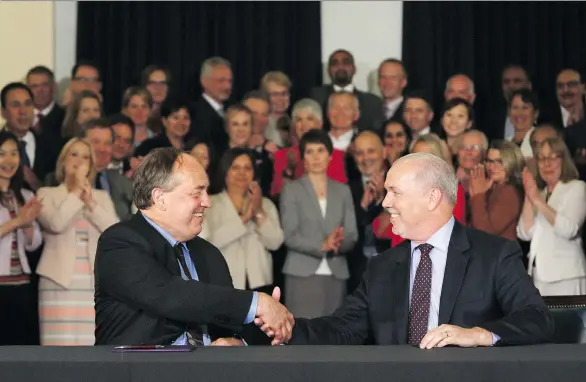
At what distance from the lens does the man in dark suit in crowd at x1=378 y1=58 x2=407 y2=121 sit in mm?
7277

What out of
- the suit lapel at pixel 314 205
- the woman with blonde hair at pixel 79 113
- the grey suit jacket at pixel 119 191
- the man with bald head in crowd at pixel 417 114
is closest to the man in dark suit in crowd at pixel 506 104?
the man with bald head in crowd at pixel 417 114

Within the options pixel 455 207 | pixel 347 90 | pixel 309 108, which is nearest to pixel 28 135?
pixel 309 108

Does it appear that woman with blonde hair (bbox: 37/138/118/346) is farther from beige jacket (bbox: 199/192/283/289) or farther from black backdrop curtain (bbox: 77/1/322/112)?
black backdrop curtain (bbox: 77/1/322/112)

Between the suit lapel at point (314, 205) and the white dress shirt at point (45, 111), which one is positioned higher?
the white dress shirt at point (45, 111)

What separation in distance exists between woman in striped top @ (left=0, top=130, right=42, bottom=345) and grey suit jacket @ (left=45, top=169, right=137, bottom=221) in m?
0.18

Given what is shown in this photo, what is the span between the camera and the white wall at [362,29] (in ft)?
27.4

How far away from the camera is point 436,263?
339 centimetres

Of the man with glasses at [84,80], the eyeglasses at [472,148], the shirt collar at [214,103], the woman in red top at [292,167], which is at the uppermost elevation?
the man with glasses at [84,80]

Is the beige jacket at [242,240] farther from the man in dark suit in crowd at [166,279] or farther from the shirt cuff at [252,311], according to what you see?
the shirt cuff at [252,311]

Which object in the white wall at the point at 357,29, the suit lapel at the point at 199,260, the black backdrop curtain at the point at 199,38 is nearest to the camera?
the suit lapel at the point at 199,260

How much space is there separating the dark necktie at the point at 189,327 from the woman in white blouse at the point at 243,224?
2864 mm

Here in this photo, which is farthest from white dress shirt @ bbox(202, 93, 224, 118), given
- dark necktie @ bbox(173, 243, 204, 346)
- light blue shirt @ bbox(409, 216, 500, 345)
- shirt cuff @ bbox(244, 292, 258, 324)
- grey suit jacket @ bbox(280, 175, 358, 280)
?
shirt cuff @ bbox(244, 292, 258, 324)

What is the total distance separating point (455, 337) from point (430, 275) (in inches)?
22.6

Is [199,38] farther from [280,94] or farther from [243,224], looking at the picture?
[243,224]
